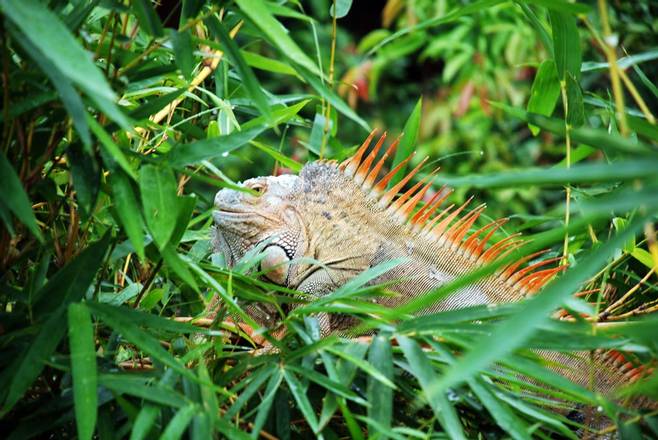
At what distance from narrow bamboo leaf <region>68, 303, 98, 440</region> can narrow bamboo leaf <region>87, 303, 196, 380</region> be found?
0.17ft

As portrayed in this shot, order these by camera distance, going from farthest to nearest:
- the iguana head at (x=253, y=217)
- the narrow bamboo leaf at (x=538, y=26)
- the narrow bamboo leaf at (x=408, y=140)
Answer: the narrow bamboo leaf at (x=408, y=140)
the iguana head at (x=253, y=217)
the narrow bamboo leaf at (x=538, y=26)

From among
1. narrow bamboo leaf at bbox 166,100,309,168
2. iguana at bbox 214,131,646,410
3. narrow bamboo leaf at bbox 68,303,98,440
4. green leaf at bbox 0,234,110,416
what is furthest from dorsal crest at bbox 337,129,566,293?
narrow bamboo leaf at bbox 68,303,98,440

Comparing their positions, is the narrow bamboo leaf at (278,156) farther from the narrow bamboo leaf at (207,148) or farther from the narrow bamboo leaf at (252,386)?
the narrow bamboo leaf at (252,386)

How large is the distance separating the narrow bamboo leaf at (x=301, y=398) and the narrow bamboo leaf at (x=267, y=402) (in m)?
0.02

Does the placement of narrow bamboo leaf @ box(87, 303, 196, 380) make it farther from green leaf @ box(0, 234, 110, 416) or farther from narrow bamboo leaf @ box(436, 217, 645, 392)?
narrow bamboo leaf @ box(436, 217, 645, 392)

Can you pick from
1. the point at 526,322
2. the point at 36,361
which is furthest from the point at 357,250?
the point at 526,322

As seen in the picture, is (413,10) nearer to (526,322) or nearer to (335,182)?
A: (335,182)

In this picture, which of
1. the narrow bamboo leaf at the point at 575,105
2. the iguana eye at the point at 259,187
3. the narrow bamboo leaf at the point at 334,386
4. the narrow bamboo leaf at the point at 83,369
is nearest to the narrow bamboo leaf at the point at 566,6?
the narrow bamboo leaf at the point at 575,105

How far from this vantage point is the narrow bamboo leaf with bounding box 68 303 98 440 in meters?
1.61

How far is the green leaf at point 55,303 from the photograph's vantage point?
1.71m

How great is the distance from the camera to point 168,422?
179 cm

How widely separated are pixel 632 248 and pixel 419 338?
0.80m

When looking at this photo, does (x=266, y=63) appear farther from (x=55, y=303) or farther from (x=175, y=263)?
(x=55, y=303)

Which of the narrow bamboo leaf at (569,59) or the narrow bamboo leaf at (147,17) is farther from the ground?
the narrow bamboo leaf at (147,17)
